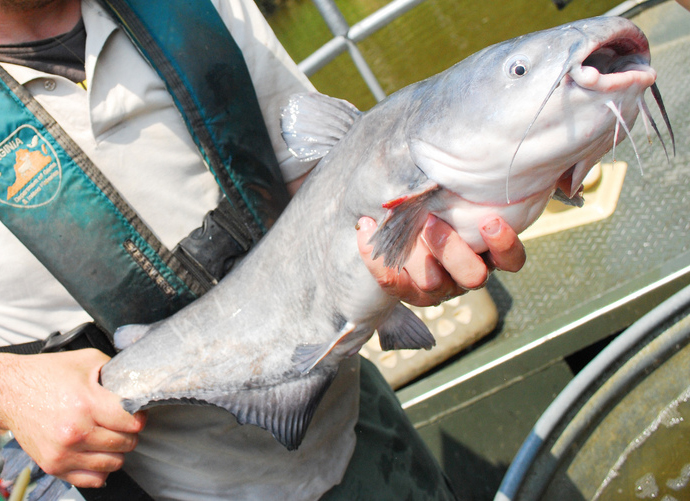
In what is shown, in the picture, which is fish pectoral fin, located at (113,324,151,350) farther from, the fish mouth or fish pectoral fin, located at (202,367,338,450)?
the fish mouth

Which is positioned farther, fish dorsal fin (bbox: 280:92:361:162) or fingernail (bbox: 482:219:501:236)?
fish dorsal fin (bbox: 280:92:361:162)

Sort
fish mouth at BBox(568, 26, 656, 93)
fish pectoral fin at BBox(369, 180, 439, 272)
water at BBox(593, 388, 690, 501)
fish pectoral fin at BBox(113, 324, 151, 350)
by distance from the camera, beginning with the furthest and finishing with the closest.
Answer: water at BBox(593, 388, 690, 501), fish pectoral fin at BBox(113, 324, 151, 350), fish pectoral fin at BBox(369, 180, 439, 272), fish mouth at BBox(568, 26, 656, 93)

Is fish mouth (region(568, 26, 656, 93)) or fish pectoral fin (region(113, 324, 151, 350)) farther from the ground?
fish mouth (region(568, 26, 656, 93))

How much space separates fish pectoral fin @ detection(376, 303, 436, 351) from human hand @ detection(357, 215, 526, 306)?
7.4 inches

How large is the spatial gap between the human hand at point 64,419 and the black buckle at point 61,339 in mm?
75

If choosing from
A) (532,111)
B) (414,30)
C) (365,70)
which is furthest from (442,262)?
(414,30)

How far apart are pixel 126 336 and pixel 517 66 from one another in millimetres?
1211

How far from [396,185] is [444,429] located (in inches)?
67.0

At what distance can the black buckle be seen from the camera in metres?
1.43

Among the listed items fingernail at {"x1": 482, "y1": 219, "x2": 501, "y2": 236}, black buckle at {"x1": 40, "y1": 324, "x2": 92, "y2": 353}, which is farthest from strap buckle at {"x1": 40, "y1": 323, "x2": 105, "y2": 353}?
fingernail at {"x1": 482, "y1": 219, "x2": 501, "y2": 236}

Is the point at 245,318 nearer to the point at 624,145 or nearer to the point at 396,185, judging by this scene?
the point at 396,185

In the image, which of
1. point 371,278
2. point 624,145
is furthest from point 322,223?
point 624,145

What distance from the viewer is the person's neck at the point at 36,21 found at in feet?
4.70

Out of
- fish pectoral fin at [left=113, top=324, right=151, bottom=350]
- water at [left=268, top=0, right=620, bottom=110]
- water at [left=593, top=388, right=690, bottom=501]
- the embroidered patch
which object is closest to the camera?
the embroidered patch
